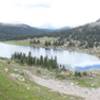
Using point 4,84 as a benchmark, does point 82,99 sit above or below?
below

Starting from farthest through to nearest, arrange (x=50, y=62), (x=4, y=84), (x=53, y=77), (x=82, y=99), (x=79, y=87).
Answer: (x=50, y=62), (x=53, y=77), (x=79, y=87), (x=82, y=99), (x=4, y=84)

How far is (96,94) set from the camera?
69062 mm

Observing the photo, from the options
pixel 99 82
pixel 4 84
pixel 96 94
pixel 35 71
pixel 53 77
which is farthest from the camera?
pixel 35 71

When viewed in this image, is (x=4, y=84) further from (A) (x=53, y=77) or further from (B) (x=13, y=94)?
(A) (x=53, y=77)

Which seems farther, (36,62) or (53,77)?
(36,62)

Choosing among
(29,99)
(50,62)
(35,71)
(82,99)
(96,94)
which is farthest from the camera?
(50,62)

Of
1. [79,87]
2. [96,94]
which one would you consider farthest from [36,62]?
[96,94]

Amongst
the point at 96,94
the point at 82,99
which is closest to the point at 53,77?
the point at 96,94

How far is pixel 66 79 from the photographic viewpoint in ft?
302

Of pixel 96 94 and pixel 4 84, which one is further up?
pixel 4 84

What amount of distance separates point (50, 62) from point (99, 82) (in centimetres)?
5130

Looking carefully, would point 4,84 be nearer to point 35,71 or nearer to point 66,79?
point 66,79

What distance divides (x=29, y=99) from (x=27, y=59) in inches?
3624

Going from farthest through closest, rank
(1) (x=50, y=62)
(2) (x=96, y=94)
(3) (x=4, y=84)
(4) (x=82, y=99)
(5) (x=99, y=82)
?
(1) (x=50, y=62)
(5) (x=99, y=82)
(2) (x=96, y=94)
(4) (x=82, y=99)
(3) (x=4, y=84)
